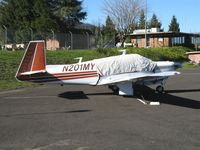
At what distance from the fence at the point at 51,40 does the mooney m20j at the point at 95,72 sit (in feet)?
82.1

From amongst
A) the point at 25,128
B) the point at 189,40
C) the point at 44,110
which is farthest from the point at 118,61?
the point at 189,40

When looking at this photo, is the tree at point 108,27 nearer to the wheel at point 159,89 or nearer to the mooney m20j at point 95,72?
the wheel at point 159,89

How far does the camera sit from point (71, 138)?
10.0m

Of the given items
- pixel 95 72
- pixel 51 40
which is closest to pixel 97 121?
pixel 95 72

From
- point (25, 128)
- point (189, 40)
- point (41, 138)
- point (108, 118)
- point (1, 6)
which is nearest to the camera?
point (41, 138)

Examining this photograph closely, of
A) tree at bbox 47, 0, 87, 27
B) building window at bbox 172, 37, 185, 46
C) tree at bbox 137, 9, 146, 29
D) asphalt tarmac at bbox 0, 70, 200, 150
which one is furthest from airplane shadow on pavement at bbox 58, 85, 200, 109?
tree at bbox 137, 9, 146, 29

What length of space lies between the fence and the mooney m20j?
82.1ft

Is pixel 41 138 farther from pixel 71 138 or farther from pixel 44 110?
pixel 44 110

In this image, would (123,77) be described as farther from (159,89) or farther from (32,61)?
(32,61)

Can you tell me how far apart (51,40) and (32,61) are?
106 feet

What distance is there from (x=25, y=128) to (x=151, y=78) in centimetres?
744

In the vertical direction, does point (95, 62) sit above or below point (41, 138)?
above

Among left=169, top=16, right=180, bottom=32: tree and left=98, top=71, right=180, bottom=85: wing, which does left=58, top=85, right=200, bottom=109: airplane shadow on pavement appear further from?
left=169, top=16, right=180, bottom=32: tree

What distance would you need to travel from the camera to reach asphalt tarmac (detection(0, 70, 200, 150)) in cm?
953
